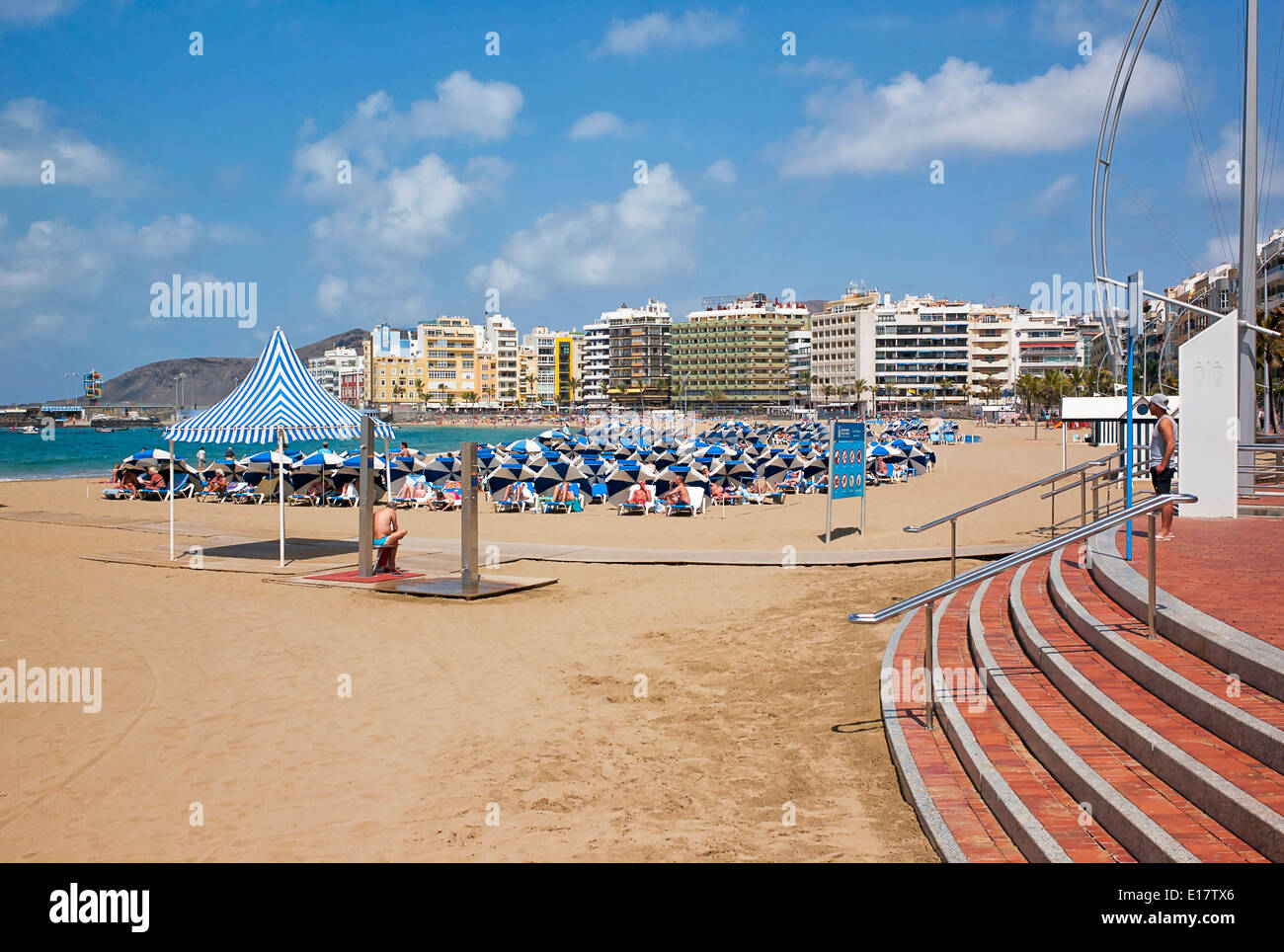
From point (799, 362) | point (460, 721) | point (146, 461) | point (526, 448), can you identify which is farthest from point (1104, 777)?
point (799, 362)

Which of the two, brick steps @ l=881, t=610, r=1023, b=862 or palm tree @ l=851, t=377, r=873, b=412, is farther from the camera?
palm tree @ l=851, t=377, r=873, b=412

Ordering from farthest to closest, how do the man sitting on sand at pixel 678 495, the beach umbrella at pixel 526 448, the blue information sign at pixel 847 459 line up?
the beach umbrella at pixel 526 448
the man sitting on sand at pixel 678 495
the blue information sign at pixel 847 459

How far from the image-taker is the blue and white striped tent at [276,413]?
15.4m

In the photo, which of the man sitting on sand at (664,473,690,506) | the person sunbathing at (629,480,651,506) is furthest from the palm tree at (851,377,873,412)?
the person sunbathing at (629,480,651,506)

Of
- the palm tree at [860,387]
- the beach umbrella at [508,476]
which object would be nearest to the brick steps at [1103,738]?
the beach umbrella at [508,476]

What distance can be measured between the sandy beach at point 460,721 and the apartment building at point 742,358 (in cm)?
15380

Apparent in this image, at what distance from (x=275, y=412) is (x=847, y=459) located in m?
10.5

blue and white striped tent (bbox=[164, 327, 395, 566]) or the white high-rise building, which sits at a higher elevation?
the white high-rise building

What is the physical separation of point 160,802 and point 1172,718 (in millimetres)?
5942

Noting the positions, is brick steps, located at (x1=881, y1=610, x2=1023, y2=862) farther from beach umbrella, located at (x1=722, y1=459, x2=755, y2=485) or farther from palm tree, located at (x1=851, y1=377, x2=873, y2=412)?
palm tree, located at (x1=851, y1=377, x2=873, y2=412)

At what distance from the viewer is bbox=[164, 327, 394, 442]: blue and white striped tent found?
50.5 feet

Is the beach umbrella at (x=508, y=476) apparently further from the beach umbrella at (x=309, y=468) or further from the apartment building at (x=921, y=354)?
the apartment building at (x=921, y=354)

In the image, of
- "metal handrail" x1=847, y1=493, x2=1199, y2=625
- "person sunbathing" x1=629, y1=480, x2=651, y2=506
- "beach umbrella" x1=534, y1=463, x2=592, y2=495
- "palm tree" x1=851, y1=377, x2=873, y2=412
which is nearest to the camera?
"metal handrail" x1=847, y1=493, x2=1199, y2=625

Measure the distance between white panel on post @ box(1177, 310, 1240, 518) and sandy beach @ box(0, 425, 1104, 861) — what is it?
3703 mm
